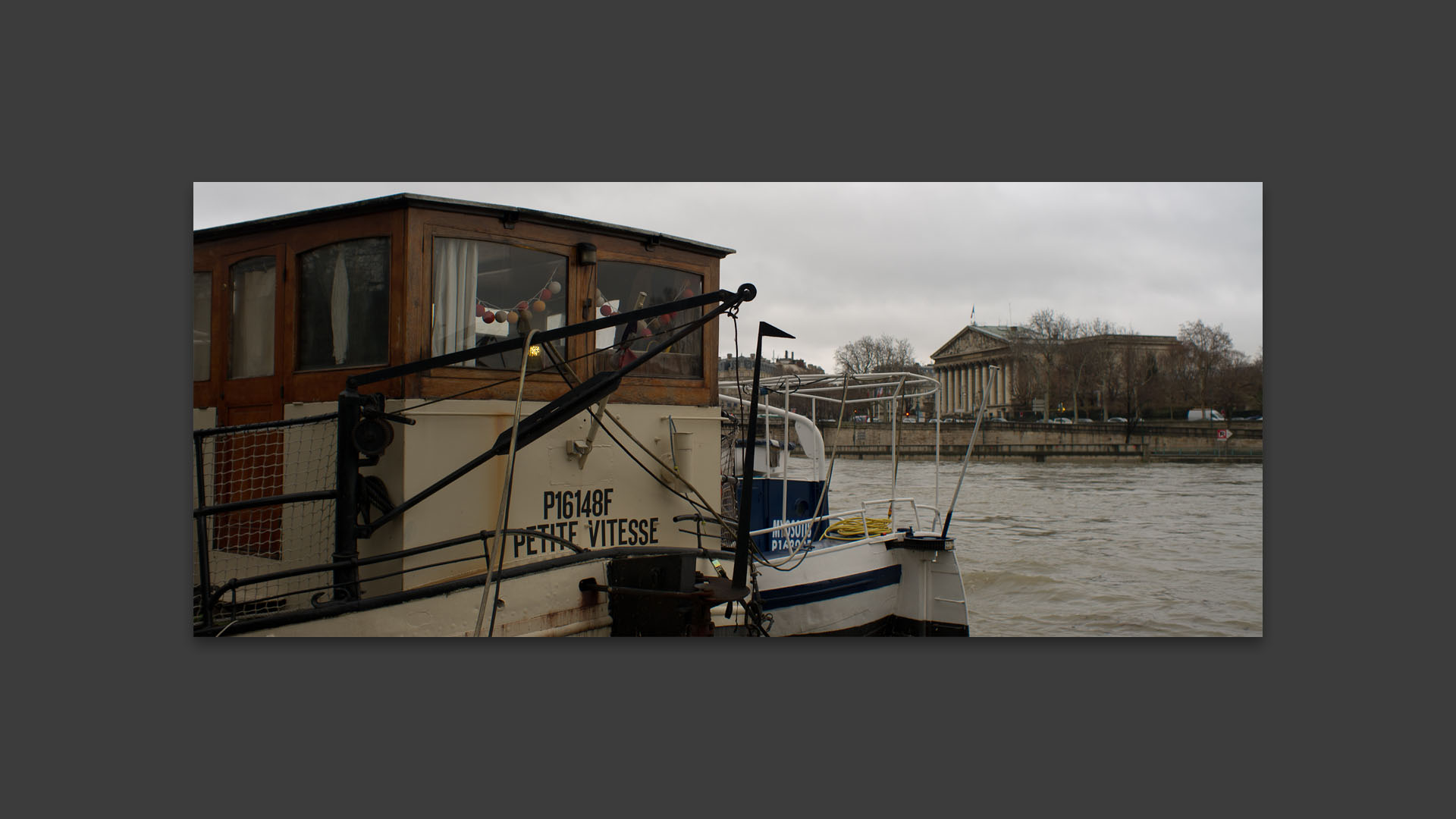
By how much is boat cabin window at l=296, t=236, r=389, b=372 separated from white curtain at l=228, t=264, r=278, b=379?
24 cm

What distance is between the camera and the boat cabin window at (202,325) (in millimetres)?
4441

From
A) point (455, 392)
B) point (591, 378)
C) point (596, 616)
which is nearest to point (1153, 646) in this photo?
point (596, 616)

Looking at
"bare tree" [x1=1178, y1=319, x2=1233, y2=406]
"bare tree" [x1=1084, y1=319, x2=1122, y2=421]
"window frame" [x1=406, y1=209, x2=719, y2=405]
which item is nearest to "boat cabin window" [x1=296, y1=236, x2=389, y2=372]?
"window frame" [x1=406, y1=209, x2=719, y2=405]

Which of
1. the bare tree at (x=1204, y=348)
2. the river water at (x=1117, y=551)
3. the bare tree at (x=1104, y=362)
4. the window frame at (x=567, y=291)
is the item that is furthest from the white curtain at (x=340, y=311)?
the bare tree at (x=1104, y=362)

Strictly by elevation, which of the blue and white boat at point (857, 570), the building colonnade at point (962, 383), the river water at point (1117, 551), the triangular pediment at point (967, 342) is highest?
the triangular pediment at point (967, 342)

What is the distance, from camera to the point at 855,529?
661 centimetres

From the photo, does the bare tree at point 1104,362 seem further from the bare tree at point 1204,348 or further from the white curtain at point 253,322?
the white curtain at point 253,322

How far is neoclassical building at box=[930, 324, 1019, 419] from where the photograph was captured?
25.4 feet

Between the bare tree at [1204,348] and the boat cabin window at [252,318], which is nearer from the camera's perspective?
the boat cabin window at [252,318]

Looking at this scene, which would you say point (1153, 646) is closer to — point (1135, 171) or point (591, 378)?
point (1135, 171)

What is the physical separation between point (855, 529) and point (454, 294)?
3592 mm

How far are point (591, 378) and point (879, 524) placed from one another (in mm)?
3432

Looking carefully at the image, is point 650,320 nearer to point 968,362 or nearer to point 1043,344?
point 968,362

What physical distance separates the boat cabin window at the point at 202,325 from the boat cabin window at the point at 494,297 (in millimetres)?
1330
